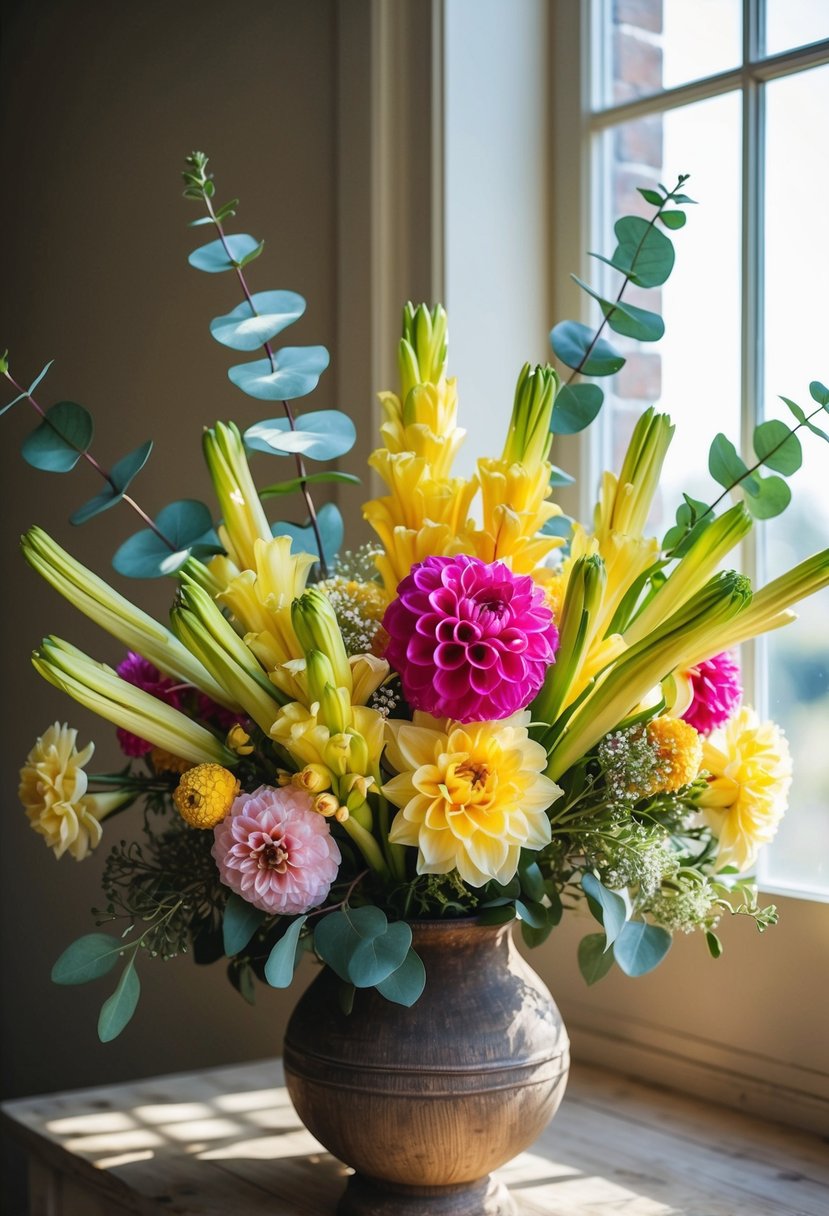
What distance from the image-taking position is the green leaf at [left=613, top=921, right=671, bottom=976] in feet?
2.92

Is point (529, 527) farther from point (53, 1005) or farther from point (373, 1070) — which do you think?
point (53, 1005)

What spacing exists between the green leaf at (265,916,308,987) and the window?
0.53 meters

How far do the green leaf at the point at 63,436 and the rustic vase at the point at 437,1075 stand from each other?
43 centimetres

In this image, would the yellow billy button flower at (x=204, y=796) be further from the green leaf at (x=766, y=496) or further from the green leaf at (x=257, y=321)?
the green leaf at (x=766, y=496)

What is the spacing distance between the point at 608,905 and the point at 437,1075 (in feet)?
0.51

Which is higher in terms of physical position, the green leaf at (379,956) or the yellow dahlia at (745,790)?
the yellow dahlia at (745,790)

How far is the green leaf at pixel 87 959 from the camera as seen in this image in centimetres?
82

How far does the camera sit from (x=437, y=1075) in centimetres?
85

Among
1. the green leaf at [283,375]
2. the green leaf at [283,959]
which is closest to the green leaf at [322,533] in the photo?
the green leaf at [283,375]

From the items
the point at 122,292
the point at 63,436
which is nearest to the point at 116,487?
the point at 63,436

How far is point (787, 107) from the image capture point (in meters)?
1.17

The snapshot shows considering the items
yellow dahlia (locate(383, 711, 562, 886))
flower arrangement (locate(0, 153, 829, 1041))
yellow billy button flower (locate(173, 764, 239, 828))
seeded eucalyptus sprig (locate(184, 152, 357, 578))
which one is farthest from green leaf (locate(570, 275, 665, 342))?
yellow billy button flower (locate(173, 764, 239, 828))

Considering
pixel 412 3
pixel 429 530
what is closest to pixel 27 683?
pixel 412 3

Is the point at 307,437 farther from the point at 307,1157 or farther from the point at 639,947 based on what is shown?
the point at 307,1157
